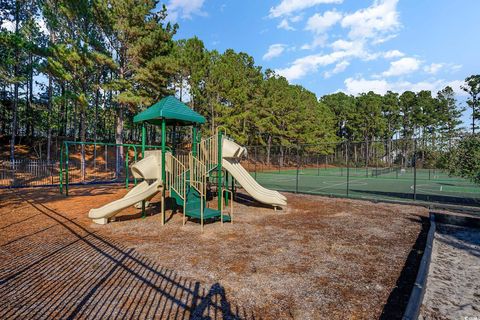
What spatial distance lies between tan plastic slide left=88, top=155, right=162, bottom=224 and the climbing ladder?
43 cm

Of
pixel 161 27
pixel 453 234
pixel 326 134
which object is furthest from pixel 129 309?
pixel 326 134

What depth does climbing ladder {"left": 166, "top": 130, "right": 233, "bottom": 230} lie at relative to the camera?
25.7 ft

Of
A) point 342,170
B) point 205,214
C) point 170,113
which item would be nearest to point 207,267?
point 205,214

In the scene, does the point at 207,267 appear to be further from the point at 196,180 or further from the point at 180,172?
the point at 180,172

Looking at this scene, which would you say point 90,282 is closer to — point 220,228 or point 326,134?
point 220,228

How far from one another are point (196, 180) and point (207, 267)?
4080 mm

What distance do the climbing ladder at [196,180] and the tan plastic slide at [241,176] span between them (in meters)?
0.42

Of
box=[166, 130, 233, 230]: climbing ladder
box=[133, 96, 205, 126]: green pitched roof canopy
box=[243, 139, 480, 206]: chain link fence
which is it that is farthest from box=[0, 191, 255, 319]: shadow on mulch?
box=[243, 139, 480, 206]: chain link fence

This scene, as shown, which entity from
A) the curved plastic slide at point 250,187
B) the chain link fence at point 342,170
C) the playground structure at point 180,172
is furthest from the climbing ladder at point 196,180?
the chain link fence at point 342,170

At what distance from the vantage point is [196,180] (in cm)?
854

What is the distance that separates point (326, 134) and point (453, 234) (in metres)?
49.3

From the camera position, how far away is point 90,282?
13.4 ft

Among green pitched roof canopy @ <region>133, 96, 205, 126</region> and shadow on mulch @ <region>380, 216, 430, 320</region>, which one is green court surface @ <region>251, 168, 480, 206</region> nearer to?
shadow on mulch @ <region>380, 216, 430, 320</region>

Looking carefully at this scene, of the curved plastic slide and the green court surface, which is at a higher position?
the curved plastic slide
